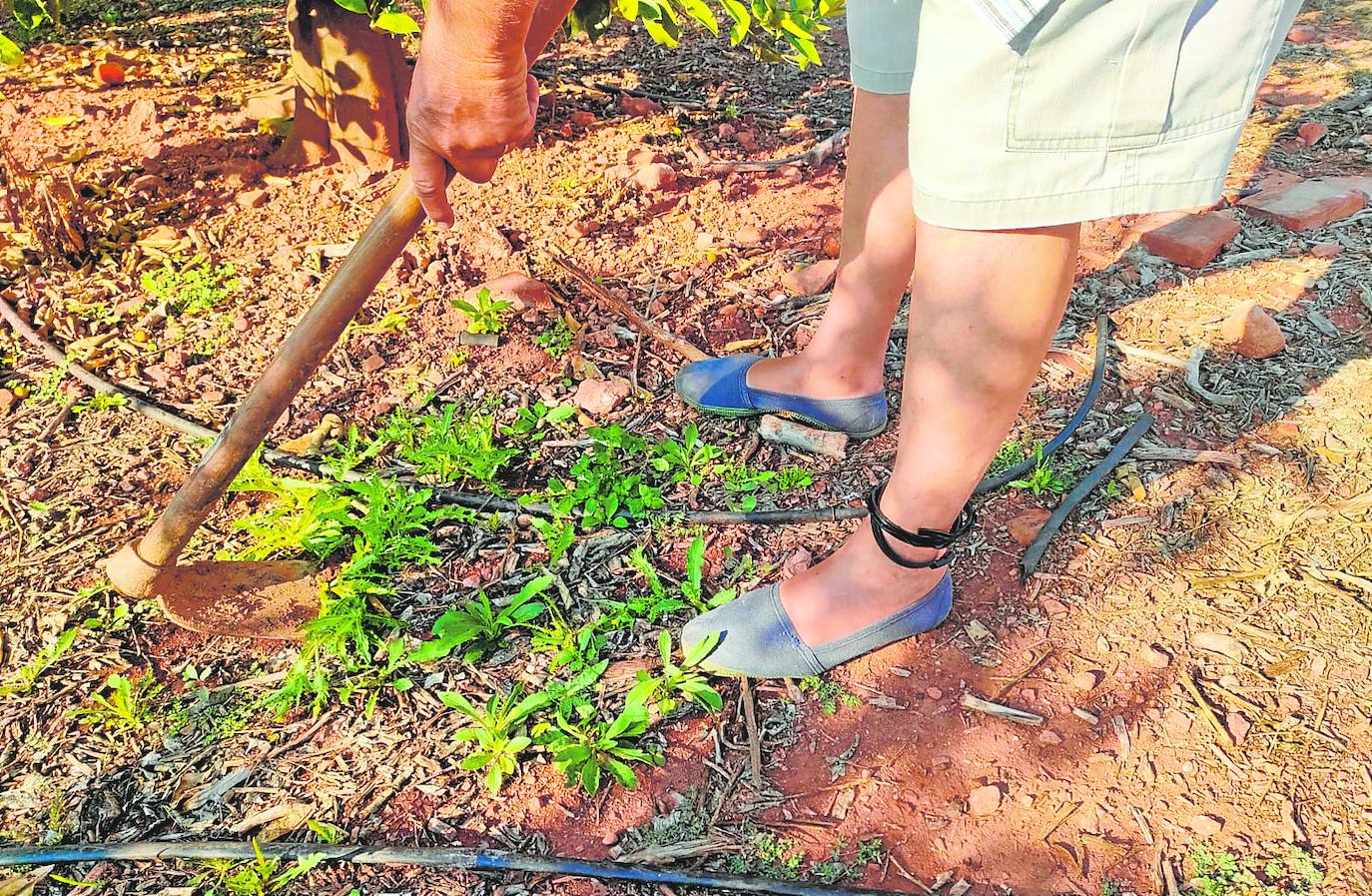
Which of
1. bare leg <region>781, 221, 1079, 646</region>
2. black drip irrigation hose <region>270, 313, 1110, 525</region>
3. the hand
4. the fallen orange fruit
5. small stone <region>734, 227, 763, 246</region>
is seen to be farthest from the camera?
the fallen orange fruit

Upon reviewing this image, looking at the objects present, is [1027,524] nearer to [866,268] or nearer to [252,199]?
[866,268]

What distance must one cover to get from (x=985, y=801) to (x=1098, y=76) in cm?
117

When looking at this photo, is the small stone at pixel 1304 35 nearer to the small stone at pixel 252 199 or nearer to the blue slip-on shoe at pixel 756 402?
the blue slip-on shoe at pixel 756 402

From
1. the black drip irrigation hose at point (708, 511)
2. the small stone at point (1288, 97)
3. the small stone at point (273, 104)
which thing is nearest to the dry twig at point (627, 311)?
the black drip irrigation hose at point (708, 511)

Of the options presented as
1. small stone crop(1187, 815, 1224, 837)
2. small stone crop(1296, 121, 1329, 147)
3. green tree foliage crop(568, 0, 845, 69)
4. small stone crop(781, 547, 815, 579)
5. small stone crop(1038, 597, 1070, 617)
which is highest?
green tree foliage crop(568, 0, 845, 69)

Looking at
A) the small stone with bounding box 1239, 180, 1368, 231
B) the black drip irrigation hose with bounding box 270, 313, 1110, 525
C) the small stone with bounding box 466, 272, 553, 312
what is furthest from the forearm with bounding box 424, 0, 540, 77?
the small stone with bounding box 1239, 180, 1368, 231

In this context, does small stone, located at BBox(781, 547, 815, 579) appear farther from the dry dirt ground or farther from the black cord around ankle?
the black cord around ankle

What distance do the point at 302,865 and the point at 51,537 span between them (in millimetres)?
1074

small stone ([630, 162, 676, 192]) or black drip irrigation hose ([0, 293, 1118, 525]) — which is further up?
small stone ([630, 162, 676, 192])

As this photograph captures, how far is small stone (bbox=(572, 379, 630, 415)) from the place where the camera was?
252 cm

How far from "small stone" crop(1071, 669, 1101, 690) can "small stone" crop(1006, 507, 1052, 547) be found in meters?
0.34

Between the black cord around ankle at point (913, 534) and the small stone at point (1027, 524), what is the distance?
1.24 feet

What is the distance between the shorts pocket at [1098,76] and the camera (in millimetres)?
1128

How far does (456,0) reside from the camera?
1415mm
